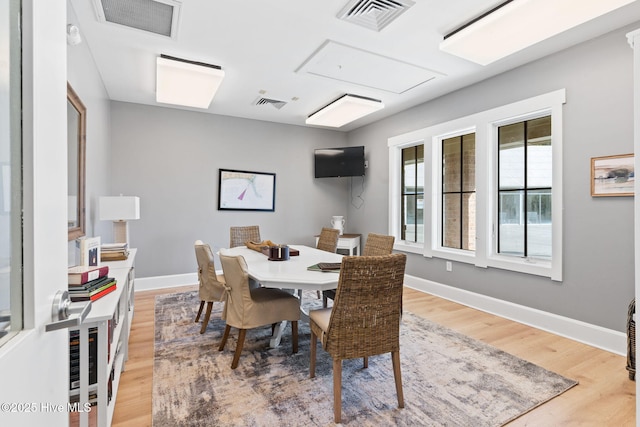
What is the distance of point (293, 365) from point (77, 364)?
4.40 ft

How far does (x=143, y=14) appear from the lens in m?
2.41

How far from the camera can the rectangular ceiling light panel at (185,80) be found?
3.09 metres

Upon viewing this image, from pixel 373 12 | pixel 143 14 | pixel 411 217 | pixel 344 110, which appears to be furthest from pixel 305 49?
pixel 411 217

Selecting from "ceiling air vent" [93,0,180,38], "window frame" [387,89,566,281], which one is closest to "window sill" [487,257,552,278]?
"window frame" [387,89,566,281]

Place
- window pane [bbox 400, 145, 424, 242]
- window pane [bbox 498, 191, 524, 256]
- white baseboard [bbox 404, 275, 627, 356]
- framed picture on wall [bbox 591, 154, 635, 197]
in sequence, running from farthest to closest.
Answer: window pane [bbox 400, 145, 424, 242] → window pane [bbox 498, 191, 524, 256] → white baseboard [bbox 404, 275, 627, 356] → framed picture on wall [bbox 591, 154, 635, 197]

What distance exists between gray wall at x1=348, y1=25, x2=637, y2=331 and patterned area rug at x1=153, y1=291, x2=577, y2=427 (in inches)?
37.1

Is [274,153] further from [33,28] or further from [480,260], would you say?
[33,28]

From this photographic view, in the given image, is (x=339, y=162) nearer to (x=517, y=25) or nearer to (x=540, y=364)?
(x=517, y=25)

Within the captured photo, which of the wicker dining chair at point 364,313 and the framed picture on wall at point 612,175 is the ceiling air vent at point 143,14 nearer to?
the wicker dining chair at point 364,313

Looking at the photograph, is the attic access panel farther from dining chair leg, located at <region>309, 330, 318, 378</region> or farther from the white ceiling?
dining chair leg, located at <region>309, 330, 318, 378</region>

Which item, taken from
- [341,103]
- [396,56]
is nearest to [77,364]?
[396,56]

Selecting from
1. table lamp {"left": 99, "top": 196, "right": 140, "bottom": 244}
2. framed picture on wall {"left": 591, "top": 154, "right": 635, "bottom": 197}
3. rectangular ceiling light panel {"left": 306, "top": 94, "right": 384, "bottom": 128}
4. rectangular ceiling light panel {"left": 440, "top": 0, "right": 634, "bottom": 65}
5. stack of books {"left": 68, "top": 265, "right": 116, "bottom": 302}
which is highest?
rectangular ceiling light panel {"left": 306, "top": 94, "right": 384, "bottom": 128}

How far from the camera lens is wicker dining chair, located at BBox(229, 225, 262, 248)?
4.23 meters

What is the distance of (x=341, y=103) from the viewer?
4094 millimetres
